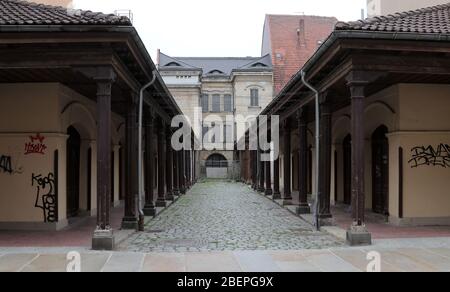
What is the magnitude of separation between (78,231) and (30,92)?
321 centimetres

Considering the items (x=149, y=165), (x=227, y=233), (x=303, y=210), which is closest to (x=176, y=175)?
(x=149, y=165)

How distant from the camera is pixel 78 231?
11.4 meters

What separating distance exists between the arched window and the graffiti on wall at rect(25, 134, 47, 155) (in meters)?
36.7

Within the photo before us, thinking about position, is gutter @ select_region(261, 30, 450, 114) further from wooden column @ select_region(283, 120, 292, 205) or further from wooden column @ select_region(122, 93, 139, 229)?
wooden column @ select_region(283, 120, 292, 205)

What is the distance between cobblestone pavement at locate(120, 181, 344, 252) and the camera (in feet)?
31.8

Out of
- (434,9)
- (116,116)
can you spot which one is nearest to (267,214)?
(116,116)

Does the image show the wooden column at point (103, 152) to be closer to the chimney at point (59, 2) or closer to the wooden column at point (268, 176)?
the chimney at point (59, 2)

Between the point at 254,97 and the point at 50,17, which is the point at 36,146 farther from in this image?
the point at 254,97

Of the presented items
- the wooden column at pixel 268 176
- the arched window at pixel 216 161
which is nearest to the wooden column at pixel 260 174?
the wooden column at pixel 268 176

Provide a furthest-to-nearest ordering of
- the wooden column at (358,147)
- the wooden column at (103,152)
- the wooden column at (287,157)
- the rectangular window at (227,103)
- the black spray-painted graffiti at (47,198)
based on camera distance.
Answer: the rectangular window at (227,103) < the wooden column at (287,157) < the black spray-painted graffiti at (47,198) < the wooden column at (358,147) < the wooden column at (103,152)

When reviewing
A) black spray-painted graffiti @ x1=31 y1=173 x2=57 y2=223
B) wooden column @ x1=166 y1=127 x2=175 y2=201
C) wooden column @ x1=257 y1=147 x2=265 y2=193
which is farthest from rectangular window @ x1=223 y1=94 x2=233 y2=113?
black spray-painted graffiti @ x1=31 y1=173 x2=57 y2=223

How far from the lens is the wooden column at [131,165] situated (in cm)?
1221

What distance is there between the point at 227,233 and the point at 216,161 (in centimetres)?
3679

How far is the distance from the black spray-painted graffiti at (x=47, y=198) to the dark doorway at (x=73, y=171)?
1835 mm
